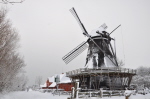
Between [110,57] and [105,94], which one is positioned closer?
[105,94]

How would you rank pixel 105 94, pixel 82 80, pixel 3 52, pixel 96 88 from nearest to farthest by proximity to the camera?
pixel 3 52
pixel 105 94
pixel 96 88
pixel 82 80

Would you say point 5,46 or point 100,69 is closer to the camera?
point 5,46

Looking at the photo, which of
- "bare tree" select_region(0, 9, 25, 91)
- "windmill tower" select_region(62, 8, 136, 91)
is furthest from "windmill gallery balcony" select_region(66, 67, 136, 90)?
"bare tree" select_region(0, 9, 25, 91)

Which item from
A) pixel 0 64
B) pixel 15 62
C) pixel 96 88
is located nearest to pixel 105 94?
pixel 96 88

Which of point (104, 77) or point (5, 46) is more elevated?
point (5, 46)

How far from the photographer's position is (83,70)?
69.4 ft

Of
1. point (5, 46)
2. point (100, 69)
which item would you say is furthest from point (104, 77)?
point (5, 46)

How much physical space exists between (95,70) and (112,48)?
485 centimetres

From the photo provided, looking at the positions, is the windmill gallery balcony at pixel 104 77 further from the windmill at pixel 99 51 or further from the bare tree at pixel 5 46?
the bare tree at pixel 5 46

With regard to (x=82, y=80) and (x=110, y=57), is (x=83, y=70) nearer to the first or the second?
(x=82, y=80)

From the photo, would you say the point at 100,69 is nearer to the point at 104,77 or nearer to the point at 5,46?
the point at 104,77

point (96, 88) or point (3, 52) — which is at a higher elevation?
point (3, 52)

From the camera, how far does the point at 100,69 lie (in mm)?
21359

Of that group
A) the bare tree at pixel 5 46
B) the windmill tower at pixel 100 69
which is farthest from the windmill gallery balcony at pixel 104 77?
the bare tree at pixel 5 46
